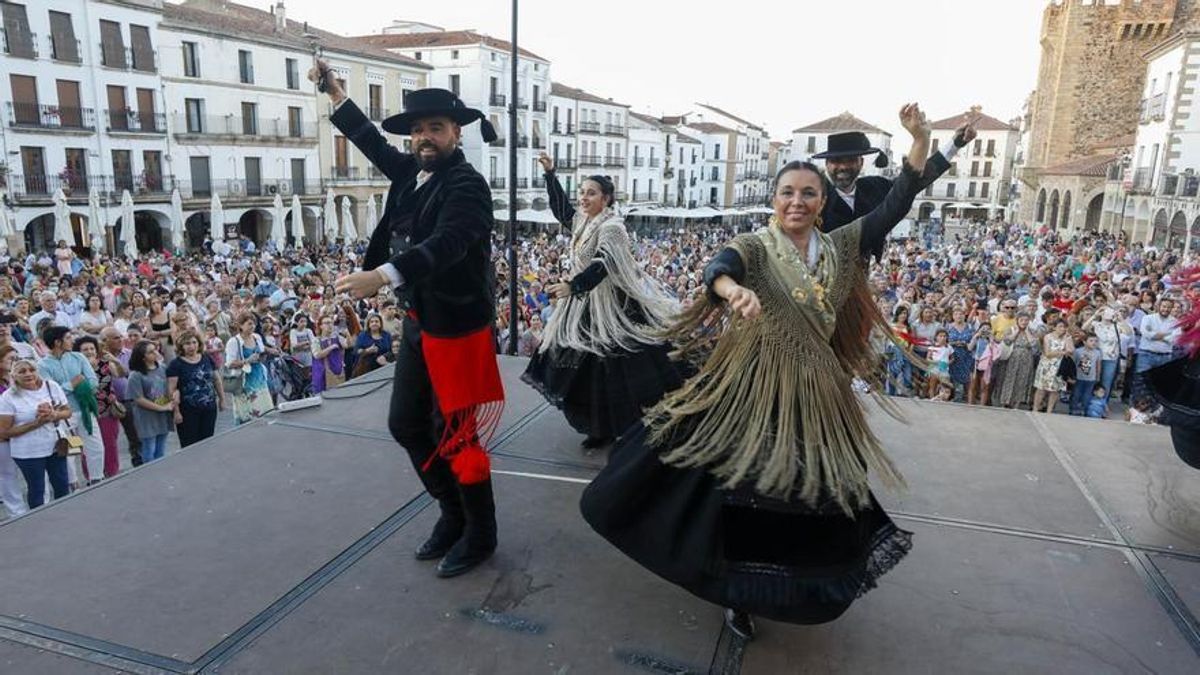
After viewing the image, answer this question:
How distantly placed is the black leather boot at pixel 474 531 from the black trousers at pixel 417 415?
16cm

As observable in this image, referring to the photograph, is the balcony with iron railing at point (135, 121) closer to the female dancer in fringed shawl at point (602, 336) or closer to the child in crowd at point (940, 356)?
the female dancer in fringed shawl at point (602, 336)

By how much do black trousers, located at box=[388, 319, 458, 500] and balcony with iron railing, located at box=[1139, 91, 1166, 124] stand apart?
3603cm

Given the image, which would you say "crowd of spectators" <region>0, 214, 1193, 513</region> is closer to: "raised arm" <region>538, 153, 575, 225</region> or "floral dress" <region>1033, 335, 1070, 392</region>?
"floral dress" <region>1033, 335, 1070, 392</region>

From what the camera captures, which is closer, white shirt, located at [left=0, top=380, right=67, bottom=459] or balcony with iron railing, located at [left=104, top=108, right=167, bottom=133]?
white shirt, located at [left=0, top=380, right=67, bottom=459]

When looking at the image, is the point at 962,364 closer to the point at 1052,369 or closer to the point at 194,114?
the point at 1052,369

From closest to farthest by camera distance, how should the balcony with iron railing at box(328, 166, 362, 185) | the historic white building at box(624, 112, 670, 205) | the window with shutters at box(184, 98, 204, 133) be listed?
1. the window with shutters at box(184, 98, 204, 133)
2. the balcony with iron railing at box(328, 166, 362, 185)
3. the historic white building at box(624, 112, 670, 205)

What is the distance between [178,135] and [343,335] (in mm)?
25029

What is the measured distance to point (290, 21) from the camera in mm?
36188

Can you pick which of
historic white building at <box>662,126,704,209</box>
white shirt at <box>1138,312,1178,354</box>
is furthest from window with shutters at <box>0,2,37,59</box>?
historic white building at <box>662,126,704,209</box>

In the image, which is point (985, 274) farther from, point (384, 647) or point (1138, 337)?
point (384, 647)

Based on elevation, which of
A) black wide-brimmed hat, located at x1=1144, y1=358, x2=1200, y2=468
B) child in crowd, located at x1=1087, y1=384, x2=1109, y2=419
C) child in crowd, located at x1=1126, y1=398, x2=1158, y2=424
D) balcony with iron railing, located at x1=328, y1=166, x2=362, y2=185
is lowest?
child in crowd, located at x1=1087, y1=384, x2=1109, y2=419

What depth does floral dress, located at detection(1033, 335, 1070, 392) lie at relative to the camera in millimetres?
8695

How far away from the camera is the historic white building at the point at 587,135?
4731cm

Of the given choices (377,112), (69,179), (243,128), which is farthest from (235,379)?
(377,112)
